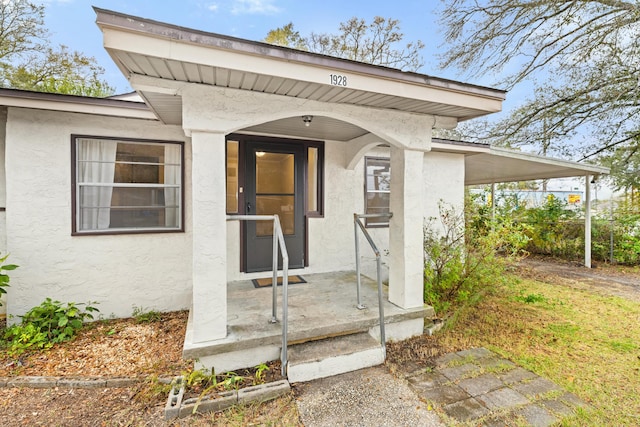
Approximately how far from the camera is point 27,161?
11.0 feet

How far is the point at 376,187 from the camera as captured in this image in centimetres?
529

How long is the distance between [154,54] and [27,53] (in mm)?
11972

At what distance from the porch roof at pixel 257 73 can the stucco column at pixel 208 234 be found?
1.70 ft

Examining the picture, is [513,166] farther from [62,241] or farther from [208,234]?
[62,241]

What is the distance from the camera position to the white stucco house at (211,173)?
7.82ft

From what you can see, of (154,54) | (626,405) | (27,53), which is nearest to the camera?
(154,54)

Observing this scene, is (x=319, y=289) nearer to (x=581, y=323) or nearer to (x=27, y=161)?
(x=581, y=323)

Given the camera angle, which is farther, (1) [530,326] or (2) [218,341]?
(1) [530,326]

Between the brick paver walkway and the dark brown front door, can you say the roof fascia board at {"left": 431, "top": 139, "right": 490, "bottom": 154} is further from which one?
the brick paver walkway

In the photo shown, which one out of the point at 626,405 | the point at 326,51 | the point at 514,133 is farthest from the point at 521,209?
the point at 326,51

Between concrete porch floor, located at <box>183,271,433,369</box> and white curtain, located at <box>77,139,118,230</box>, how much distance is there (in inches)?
73.0

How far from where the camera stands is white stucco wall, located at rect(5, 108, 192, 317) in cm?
335

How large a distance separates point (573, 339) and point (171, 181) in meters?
5.27

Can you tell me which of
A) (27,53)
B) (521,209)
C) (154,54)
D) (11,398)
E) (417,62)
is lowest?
(11,398)
